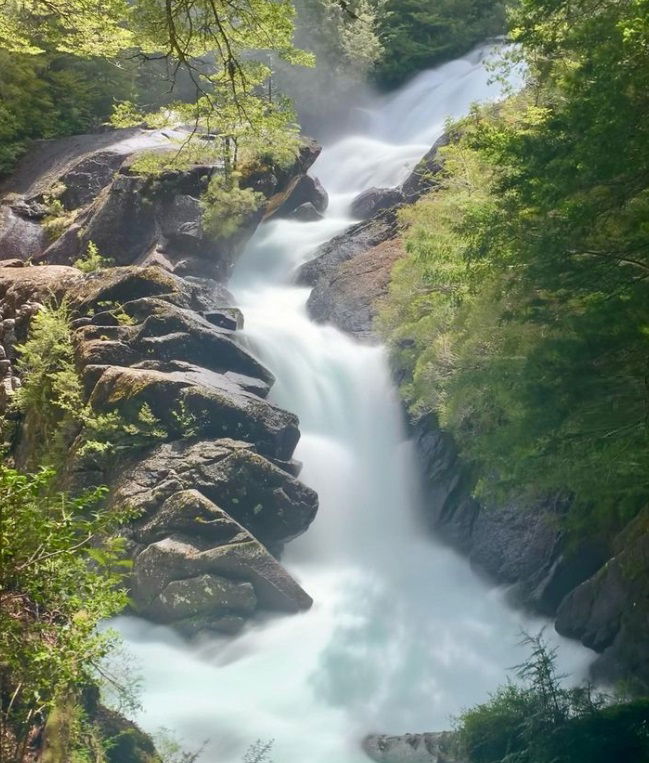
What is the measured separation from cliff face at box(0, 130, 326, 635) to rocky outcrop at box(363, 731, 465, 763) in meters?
3.22

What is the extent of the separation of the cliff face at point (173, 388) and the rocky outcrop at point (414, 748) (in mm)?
3220

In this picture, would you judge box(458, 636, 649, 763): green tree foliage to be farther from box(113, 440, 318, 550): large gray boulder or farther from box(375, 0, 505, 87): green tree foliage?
box(375, 0, 505, 87): green tree foliage

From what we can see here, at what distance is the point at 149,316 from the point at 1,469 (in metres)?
9.75

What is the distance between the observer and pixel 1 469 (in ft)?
15.6

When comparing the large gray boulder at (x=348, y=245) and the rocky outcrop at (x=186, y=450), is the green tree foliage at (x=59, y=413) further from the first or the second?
the large gray boulder at (x=348, y=245)

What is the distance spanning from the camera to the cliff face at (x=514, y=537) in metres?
9.66

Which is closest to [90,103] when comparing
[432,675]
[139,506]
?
[139,506]

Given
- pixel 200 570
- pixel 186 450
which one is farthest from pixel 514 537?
pixel 186 450

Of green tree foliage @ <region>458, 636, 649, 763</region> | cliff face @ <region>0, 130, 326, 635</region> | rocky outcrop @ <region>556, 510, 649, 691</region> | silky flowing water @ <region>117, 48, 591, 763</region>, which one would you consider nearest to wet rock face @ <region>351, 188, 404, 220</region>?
silky flowing water @ <region>117, 48, 591, 763</region>

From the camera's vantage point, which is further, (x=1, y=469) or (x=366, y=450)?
(x=366, y=450)

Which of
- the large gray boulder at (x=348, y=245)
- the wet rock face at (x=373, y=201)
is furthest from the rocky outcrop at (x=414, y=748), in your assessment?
the wet rock face at (x=373, y=201)

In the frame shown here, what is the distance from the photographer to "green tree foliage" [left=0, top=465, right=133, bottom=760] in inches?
190

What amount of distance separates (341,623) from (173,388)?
15.3 ft

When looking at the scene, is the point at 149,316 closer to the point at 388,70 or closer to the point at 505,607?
the point at 505,607
